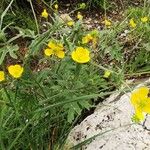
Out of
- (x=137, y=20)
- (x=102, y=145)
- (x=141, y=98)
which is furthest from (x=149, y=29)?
(x=141, y=98)

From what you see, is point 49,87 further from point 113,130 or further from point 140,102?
point 140,102

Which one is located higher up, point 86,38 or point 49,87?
point 86,38

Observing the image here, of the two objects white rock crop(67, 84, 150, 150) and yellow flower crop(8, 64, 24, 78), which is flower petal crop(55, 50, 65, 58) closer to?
yellow flower crop(8, 64, 24, 78)

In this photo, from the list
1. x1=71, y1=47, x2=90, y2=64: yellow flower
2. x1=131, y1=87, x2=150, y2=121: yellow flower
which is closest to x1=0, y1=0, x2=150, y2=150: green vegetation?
x1=71, y1=47, x2=90, y2=64: yellow flower

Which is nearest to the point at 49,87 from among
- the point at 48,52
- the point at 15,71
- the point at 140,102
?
the point at 48,52

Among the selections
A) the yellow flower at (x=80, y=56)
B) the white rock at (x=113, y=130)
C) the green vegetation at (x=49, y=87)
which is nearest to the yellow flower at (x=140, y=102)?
the green vegetation at (x=49, y=87)

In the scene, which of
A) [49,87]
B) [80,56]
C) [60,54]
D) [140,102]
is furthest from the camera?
[49,87]

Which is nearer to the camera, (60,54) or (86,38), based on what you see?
(60,54)

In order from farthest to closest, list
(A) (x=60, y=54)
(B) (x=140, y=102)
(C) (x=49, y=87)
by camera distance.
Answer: (C) (x=49, y=87)
(A) (x=60, y=54)
(B) (x=140, y=102)

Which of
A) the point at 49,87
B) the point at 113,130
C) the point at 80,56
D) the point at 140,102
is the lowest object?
Result: the point at 113,130
